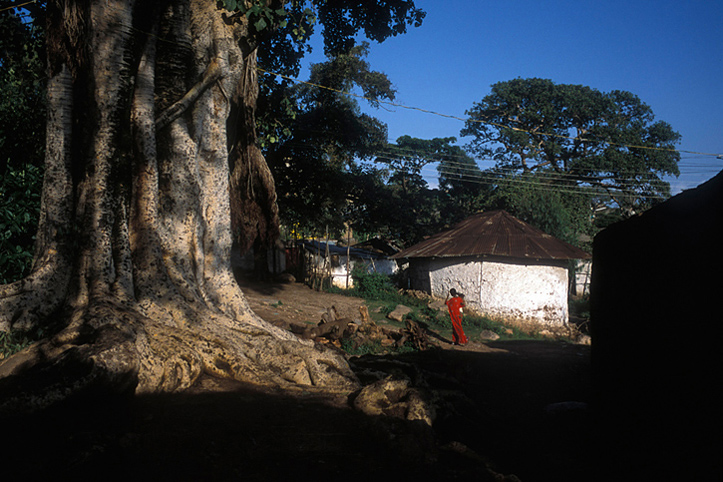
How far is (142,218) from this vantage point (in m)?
5.81

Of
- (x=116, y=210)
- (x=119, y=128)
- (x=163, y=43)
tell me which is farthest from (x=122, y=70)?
(x=116, y=210)

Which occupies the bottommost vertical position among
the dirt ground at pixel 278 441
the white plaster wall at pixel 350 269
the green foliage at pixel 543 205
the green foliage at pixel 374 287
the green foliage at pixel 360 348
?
the green foliage at pixel 360 348

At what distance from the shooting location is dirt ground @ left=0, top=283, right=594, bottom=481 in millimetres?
3170

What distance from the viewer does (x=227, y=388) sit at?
16.1ft

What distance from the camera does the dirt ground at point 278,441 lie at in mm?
3170

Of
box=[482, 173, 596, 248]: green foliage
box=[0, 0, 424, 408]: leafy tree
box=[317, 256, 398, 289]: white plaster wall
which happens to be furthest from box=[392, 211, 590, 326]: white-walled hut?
box=[0, 0, 424, 408]: leafy tree

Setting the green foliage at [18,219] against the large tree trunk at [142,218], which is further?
the green foliage at [18,219]

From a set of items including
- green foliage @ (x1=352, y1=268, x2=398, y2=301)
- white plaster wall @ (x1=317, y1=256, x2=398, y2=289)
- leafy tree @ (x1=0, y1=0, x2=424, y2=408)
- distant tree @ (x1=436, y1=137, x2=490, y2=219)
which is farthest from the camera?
distant tree @ (x1=436, y1=137, x2=490, y2=219)

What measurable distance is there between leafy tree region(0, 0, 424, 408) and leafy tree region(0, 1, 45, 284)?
68.9 inches

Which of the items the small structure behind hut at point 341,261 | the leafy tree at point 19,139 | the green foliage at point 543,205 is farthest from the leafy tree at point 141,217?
the green foliage at point 543,205

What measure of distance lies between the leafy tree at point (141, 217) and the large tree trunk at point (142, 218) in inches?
0.6

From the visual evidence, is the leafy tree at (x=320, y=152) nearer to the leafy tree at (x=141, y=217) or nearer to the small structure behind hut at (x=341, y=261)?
the small structure behind hut at (x=341, y=261)

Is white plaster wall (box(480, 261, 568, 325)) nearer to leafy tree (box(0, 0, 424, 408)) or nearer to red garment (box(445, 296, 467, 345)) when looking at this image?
red garment (box(445, 296, 467, 345))

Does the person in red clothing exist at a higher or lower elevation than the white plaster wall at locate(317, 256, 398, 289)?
lower
